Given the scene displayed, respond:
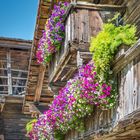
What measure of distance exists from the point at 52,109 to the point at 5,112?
29.2 ft

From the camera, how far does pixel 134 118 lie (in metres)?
4.15

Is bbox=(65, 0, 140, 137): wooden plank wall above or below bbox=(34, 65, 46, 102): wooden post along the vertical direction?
below

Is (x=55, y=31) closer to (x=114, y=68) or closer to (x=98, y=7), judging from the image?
(x=98, y=7)

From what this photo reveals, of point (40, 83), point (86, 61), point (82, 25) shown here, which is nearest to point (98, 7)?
point (82, 25)

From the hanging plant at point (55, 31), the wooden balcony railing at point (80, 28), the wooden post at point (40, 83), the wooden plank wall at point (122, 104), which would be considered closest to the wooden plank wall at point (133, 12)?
the wooden plank wall at point (122, 104)

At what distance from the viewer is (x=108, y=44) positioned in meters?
5.36

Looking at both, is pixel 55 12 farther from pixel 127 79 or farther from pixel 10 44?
pixel 10 44

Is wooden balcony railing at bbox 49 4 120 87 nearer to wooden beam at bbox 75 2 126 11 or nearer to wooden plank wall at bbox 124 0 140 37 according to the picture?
wooden beam at bbox 75 2 126 11

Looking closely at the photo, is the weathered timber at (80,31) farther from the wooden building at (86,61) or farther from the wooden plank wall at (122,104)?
the wooden plank wall at (122,104)

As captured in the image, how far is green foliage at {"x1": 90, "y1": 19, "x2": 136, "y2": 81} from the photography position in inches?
203

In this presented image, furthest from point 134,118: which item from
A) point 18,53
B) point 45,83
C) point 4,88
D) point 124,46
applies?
point 4,88

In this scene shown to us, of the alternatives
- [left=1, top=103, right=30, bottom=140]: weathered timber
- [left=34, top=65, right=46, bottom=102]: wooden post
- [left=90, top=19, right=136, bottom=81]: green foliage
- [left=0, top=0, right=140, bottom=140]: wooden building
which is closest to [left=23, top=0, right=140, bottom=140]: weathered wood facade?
[left=0, top=0, right=140, bottom=140]: wooden building

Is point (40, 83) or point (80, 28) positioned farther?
point (40, 83)

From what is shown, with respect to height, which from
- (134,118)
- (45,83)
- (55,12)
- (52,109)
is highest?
(55,12)
